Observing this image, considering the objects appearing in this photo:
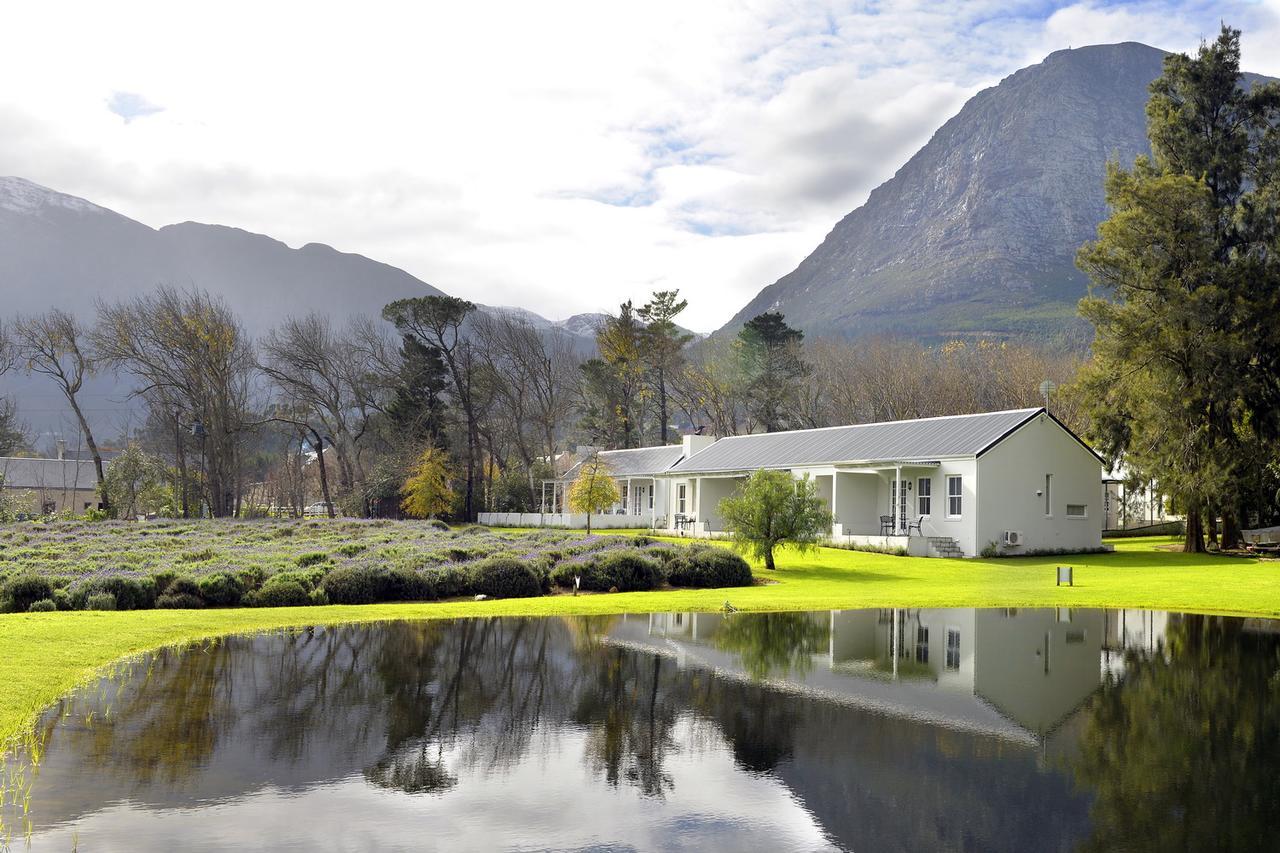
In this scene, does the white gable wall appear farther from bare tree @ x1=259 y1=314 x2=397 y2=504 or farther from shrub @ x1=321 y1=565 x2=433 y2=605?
bare tree @ x1=259 y1=314 x2=397 y2=504

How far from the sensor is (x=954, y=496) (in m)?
33.9

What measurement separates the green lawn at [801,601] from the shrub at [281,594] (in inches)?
44.1

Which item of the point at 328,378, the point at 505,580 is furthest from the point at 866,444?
the point at 328,378

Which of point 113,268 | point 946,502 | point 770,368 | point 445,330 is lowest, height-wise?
point 946,502

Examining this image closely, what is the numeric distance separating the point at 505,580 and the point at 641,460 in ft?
120

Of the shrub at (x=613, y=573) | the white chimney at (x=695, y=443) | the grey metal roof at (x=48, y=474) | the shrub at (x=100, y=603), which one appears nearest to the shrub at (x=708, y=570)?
the shrub at (x=613, y=573)

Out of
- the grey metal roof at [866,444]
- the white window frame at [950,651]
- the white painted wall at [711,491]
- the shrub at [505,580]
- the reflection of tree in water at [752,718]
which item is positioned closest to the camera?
the reflection of tree in water at [752,718]

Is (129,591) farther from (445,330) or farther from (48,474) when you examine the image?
(48,474)

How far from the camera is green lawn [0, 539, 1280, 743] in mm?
11906

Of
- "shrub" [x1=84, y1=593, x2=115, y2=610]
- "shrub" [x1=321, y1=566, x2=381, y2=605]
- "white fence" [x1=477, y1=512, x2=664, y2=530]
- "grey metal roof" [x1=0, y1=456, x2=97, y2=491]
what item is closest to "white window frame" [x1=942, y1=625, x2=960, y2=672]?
"shrub" [x1=321, y1=566, x2=381, y2=605]

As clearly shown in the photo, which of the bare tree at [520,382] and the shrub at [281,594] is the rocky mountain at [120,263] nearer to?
the bare tree at [520,382]

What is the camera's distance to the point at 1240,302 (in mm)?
32656

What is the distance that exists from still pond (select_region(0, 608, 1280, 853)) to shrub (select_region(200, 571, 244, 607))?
5214mm

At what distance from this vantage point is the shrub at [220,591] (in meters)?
18.6
